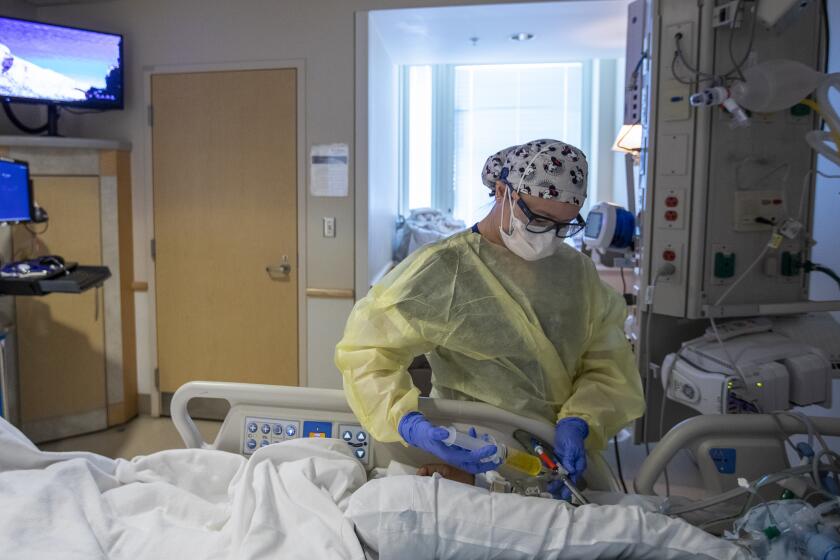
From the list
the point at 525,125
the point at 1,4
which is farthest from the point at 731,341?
the point at 1,4

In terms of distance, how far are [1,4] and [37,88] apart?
55 centimetres

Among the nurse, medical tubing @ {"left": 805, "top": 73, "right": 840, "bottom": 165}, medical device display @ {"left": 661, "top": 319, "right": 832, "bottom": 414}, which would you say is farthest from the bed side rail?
medical device display @ {"left": 661, "top": 319, "right": 832, "bottom": 414}

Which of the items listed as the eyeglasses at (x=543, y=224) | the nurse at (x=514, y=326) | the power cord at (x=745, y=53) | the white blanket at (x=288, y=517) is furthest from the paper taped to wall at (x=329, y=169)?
the white blanket at (x=288, y=517)

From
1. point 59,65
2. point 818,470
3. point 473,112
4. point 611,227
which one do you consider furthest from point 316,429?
point 473,112

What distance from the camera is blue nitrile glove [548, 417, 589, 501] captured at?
125 centimetres

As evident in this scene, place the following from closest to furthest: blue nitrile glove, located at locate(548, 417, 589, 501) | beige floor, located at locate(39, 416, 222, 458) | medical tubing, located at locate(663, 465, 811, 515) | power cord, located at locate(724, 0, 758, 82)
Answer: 1. medical tubing, located at locate(663, 465, 811, 515)
2. blue nitrile glove, located at locate(548, 417, 589, 501)
3. power cord, located at locate(724, 0, 758, 82)
4. beige floor, located at locate(39, 416, 222, 458)

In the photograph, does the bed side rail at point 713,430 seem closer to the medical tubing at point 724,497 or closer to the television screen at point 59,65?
the medical tubing at point 724,497

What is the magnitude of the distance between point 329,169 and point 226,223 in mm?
647

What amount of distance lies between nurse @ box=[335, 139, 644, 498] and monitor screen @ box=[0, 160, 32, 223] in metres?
2.05

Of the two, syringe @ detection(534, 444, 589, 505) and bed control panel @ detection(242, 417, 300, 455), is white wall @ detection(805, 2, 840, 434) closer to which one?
syringe @ detection(534, 444, 589, 505)

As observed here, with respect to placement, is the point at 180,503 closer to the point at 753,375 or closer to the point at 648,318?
the point at 753,375

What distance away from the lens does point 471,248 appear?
1458mm

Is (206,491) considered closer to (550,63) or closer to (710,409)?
(710,409)

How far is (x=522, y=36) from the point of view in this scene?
3869 mm
